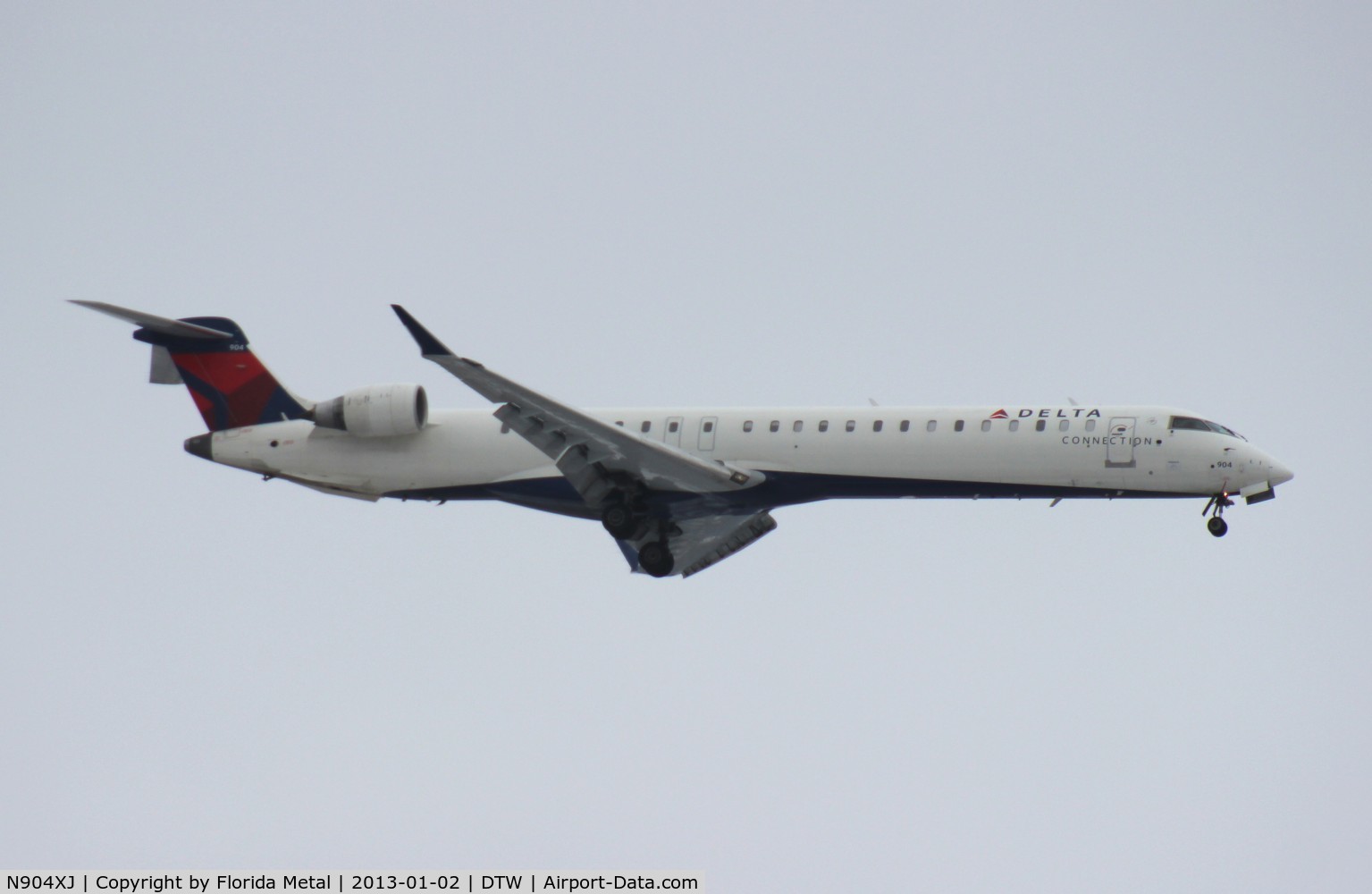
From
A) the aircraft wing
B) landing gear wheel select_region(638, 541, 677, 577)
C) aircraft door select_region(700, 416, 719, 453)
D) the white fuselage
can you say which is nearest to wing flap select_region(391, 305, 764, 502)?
the aircraft wing

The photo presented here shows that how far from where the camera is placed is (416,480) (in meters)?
29.1

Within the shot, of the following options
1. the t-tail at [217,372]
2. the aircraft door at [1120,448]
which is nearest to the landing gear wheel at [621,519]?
the t-tail at [217,372]

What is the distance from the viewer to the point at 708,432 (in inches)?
1105

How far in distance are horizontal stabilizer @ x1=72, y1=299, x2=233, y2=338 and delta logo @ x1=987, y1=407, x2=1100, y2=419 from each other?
14.0m

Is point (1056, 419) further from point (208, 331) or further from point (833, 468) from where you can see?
point (208, 331)

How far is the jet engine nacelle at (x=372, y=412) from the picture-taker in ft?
93.5

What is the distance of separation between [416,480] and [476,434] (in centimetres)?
135

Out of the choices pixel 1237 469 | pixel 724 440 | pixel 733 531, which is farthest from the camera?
pixel 733 531

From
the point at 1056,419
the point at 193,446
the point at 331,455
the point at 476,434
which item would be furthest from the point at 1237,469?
the point at 193,446

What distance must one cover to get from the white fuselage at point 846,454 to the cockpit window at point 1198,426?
78 mm

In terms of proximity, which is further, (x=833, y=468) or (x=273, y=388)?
(x=273, y=388)

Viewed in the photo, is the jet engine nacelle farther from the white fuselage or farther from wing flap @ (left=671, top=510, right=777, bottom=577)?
wing flap @ (left=671, top=510, right=777, bottom=577)

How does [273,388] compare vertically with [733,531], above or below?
above

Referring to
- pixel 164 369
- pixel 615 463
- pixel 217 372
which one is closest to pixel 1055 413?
pixel 615 463
